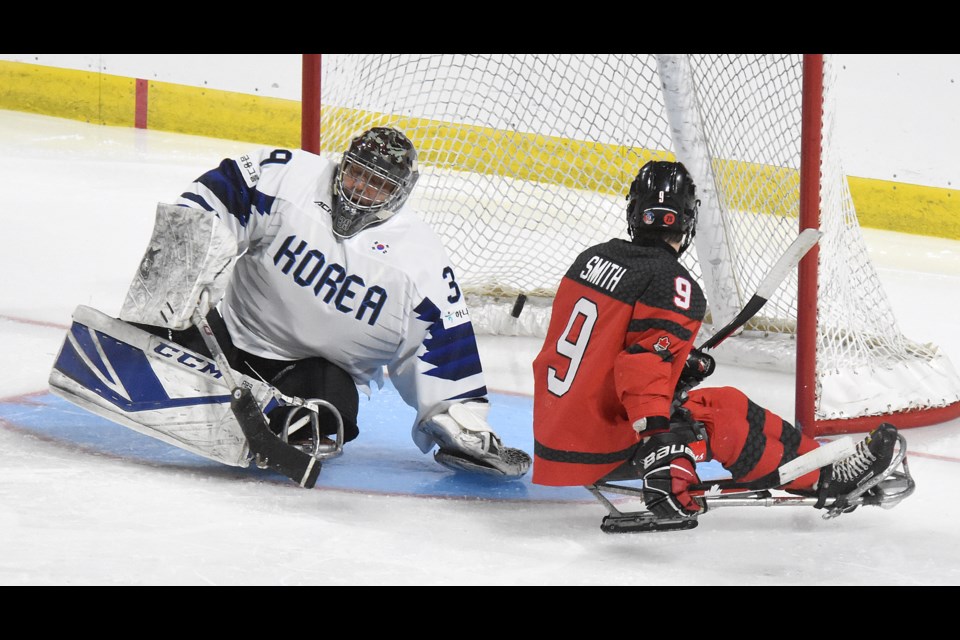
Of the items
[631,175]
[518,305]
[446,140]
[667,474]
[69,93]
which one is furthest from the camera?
[69,93]

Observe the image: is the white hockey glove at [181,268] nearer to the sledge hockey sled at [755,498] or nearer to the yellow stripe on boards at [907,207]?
the sledge hockey sled at [755,498]

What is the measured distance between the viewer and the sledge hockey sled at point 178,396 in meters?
2.71

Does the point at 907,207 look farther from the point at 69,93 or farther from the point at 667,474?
the point at 69,93

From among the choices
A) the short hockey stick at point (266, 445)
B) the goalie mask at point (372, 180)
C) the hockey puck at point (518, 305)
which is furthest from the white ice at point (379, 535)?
the hockey puck at point (518, 305)

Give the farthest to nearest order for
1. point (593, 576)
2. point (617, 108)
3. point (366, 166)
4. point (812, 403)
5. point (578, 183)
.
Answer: point (578, 183), point (617, 108), point (812, 403), point (366, 166), point (593, 576)

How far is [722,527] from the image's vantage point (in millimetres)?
2689

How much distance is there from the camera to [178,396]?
9.11ft

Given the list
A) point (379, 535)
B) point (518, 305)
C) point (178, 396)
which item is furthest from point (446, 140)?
point (379, 535)

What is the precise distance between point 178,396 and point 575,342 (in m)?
0.86

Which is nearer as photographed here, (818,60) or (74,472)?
(74,472)

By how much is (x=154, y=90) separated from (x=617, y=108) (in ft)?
13.3

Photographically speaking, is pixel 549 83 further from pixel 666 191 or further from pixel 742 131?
pixel 666 191

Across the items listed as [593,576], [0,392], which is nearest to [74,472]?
[0,392]

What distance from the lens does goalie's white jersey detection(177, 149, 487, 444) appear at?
9.56ft
